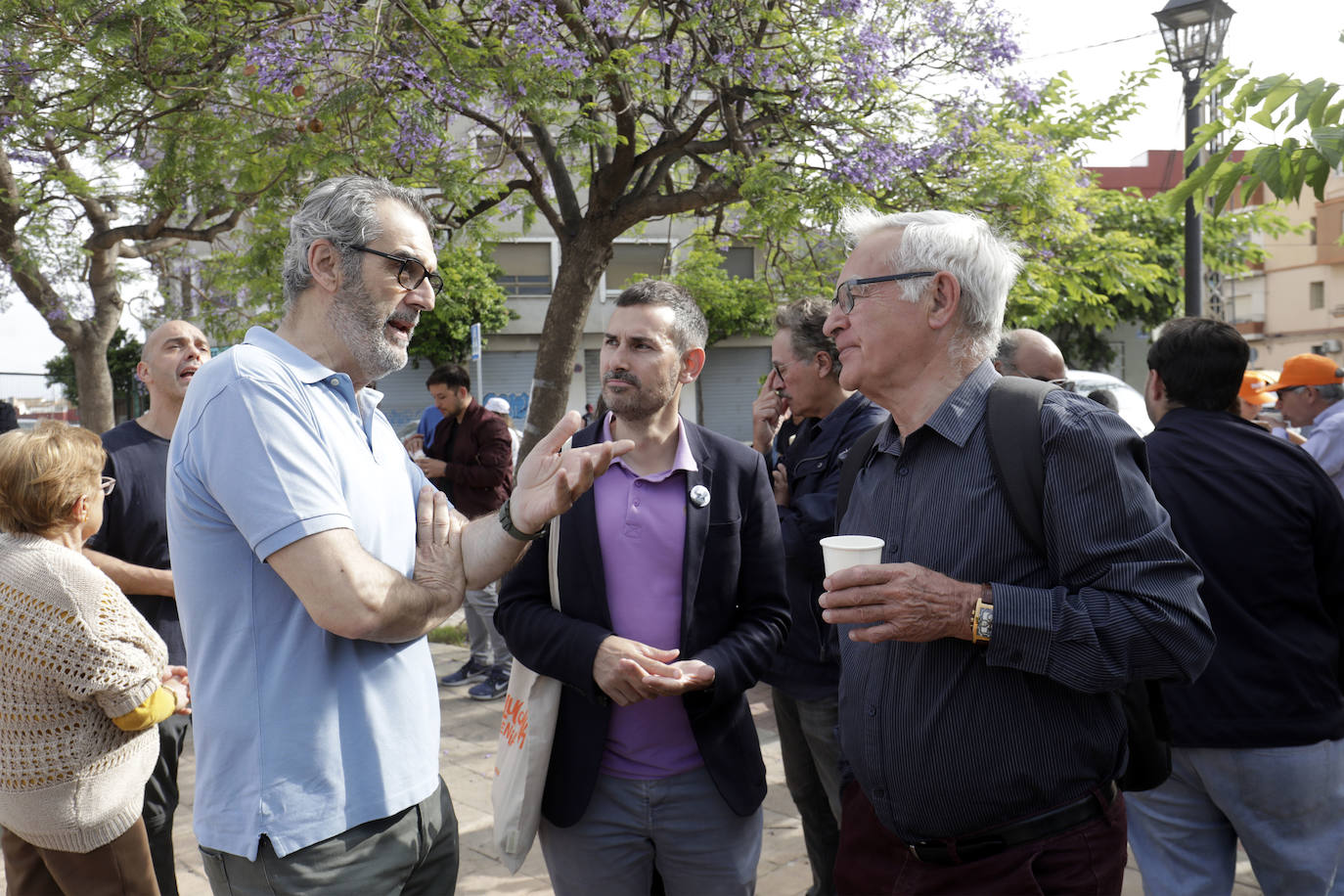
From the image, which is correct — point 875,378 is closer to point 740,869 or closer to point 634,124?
point 740,869

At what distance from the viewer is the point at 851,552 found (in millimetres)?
1865

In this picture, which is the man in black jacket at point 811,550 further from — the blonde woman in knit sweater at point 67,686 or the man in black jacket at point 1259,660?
the blonde woman in knit sweater at point 67,686

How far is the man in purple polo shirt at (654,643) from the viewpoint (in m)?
2.58

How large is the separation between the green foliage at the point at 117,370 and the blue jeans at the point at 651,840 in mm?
20443

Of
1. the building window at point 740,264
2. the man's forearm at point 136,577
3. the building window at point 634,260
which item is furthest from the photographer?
the building window at point 740,264

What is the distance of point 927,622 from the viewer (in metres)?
1.80

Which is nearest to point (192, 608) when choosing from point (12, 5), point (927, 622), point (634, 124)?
point (927, 622)

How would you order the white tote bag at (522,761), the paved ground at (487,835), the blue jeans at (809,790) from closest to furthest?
the white tote bag at (522,761)
the blue jeans at (809,790)
the paved ground at (487,835)

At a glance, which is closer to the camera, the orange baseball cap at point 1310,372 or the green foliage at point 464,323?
the orange baseball cap at point 1310,372

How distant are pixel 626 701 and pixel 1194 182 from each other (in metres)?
2.39

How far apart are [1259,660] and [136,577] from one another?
352 centimetres

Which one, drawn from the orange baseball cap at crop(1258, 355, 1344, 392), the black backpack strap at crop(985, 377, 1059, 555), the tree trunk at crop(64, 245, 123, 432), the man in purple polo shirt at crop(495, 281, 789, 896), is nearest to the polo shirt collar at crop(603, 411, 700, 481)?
the man in purple polo shirt at crop(495, 281, 789, 896)

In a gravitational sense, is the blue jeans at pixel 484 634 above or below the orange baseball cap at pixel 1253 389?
below

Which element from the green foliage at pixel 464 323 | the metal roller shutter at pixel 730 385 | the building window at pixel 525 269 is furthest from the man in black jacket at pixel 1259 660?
the metal roller shutter at pixel 730 385
